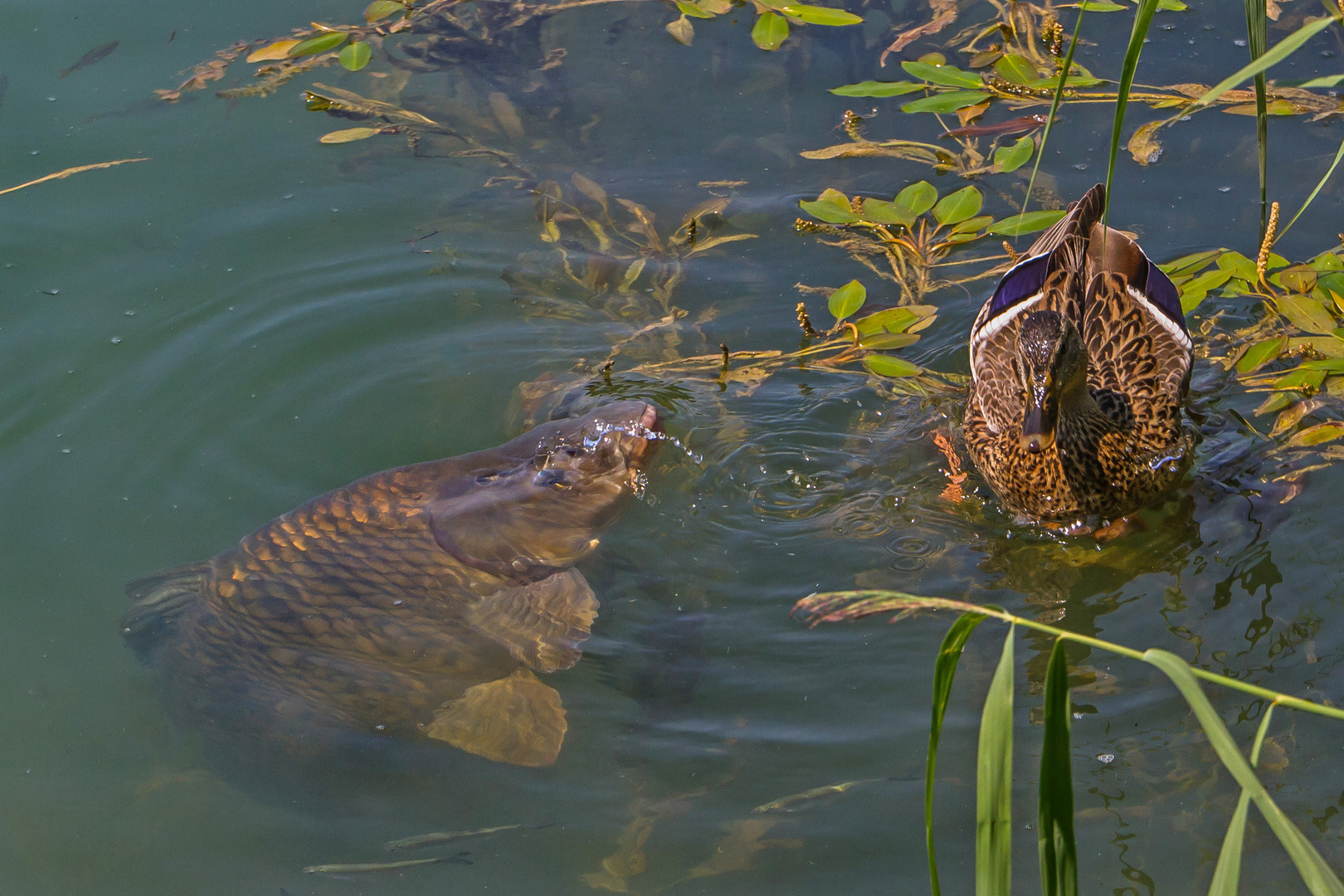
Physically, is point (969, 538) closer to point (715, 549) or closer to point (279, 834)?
point (715, 549)

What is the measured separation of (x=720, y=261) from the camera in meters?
5.34

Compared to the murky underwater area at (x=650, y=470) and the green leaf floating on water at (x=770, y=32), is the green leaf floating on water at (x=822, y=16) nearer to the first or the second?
the green leaf floating on water at (x=770, y=32)

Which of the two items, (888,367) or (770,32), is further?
(770,32)

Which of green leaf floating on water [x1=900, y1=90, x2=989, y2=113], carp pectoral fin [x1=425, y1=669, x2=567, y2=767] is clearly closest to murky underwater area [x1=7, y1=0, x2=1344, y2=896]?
carp pectoral fin [x1=425, y1=669, x2=567, y2=767]

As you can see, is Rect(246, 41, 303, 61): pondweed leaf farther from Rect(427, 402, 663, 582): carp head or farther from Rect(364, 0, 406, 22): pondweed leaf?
Rect(427, 402, 663, 582): carp head

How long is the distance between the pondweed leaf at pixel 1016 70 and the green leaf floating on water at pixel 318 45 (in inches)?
142

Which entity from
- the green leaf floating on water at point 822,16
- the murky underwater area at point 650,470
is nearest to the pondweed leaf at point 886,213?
the murky underwater area at point 650,470

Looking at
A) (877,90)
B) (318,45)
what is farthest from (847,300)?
(318,45)

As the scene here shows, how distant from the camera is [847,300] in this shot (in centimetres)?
477

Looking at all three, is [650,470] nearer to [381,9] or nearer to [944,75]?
[944,75]

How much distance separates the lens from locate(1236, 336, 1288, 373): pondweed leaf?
4.34 metres

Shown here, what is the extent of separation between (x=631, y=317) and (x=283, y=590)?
2.06 meters

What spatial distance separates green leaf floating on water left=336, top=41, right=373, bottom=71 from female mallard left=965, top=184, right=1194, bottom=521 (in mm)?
3627

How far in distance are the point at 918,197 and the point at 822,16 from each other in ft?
4.66
